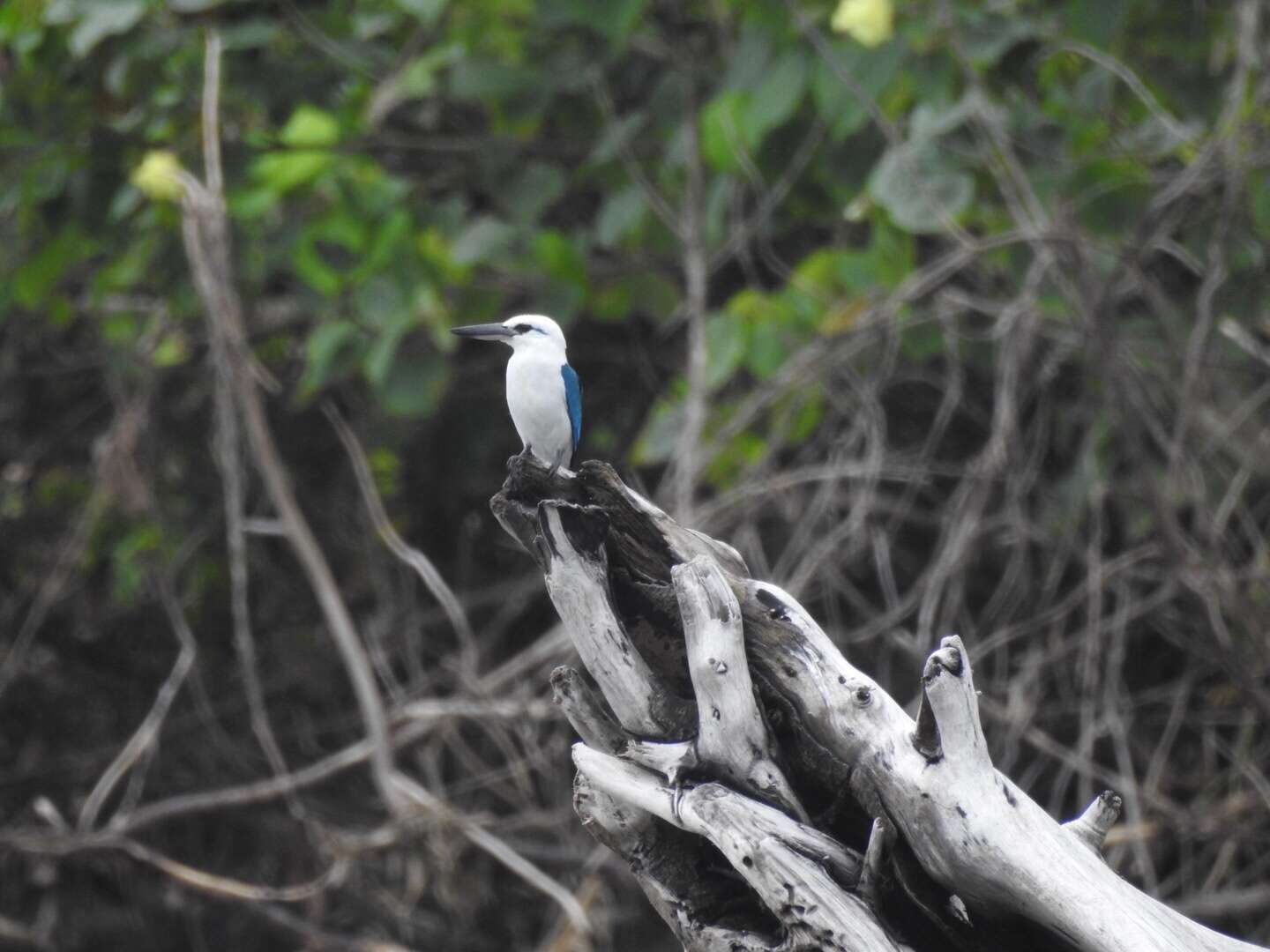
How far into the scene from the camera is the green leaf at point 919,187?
4.71 meters

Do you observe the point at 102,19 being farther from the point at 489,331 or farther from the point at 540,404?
the point at 540,404

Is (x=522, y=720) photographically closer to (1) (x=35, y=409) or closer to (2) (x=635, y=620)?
(2) (x=635, y=620)

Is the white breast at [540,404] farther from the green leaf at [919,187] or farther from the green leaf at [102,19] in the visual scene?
the green leaf at [102,19]

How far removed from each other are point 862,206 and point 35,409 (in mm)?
4205

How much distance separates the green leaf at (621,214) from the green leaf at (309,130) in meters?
0.91

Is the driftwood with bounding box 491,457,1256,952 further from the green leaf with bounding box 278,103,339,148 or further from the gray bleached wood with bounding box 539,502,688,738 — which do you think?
the green leaf with bounding box 278,103,339,148

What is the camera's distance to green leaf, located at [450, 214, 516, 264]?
5469 millimetres

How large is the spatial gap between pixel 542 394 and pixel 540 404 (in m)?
0.03

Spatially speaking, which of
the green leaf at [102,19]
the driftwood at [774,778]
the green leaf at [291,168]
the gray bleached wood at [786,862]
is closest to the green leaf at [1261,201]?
the driftwood at [774,778]

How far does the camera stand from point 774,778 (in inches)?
107

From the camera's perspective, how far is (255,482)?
7492 mm

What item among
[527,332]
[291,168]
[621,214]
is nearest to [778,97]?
[621,214]

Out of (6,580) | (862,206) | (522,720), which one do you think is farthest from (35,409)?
(862,206)

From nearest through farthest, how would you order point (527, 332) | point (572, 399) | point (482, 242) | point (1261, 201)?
point (572, 399)
point (527, 332)
point (1261, 201)
point (482, 242)
